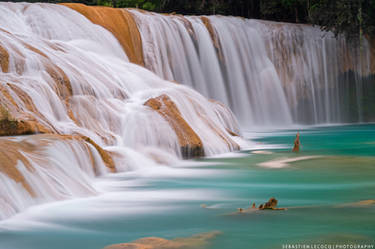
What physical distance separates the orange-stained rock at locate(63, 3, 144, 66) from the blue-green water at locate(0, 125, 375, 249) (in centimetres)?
924

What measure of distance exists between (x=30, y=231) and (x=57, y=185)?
1.52 metres

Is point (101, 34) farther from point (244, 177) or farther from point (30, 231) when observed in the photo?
point (30, 231)

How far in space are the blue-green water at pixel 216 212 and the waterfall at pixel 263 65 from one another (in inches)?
420

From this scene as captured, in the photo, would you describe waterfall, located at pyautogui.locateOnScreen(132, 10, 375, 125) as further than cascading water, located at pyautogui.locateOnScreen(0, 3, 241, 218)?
Yes

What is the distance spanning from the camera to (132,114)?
10156mm

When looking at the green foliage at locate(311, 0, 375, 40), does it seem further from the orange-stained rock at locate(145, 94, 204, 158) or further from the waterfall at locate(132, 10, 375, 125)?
the orange-stained rock at locate(145, 94, 204, 158)

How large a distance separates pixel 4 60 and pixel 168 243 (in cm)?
625

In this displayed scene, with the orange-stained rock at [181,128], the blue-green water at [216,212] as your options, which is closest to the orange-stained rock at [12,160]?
the blue-green water at [216,212]

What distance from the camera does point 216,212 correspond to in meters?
5.43

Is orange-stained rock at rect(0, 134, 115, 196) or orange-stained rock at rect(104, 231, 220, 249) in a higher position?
orange-stained rock at rect(0, 134, 115, 196)

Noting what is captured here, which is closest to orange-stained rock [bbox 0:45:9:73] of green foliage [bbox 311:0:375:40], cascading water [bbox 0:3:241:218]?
cascading water [bbox 0:3:241:218]

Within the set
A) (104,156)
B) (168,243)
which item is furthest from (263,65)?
(168,243)

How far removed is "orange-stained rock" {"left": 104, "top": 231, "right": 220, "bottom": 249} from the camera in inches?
164

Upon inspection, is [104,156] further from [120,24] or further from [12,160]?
[120,24]
